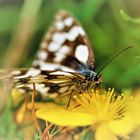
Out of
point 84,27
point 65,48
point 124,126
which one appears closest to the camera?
point 124,126

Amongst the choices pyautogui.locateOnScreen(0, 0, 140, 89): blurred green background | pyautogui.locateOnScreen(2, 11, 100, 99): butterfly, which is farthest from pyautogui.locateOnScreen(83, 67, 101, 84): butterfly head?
pyautogui.locateOnScreen(0, 0, 140, 89): blurred green background

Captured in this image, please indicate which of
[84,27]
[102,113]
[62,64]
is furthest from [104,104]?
[84,27]

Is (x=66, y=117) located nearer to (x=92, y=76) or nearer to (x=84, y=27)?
(x=92, y=76)

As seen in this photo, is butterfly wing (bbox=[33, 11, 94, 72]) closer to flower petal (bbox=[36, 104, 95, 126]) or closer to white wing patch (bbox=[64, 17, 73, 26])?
white wing patch (bbox=[64, 17, 73, 26])

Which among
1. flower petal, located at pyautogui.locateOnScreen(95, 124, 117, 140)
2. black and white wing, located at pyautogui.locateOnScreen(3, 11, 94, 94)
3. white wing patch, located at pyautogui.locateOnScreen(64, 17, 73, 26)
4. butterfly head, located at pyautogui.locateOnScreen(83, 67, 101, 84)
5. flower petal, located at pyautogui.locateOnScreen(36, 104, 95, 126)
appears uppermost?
white wing patch, located at pyautogui.locateOnScreen(64, 17, 73, 26)

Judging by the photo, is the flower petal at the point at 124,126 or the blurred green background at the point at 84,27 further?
the blurred green background at the point at 84,27

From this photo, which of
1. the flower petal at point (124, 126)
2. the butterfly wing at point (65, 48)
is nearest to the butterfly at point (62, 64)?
the butterfly wing at point (65, 48)

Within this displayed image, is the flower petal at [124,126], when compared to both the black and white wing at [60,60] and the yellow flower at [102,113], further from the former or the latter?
the black and white wing at [60,60]
